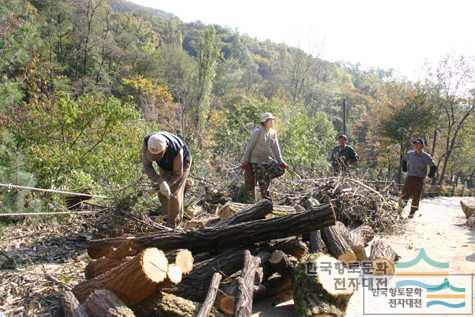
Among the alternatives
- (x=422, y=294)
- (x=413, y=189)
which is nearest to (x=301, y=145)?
(x=413, y=189)

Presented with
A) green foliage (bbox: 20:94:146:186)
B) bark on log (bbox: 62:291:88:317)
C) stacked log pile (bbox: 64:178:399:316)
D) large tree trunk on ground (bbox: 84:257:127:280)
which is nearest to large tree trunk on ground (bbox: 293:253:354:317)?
stacked log pile (bbox: 64:178:399:316)

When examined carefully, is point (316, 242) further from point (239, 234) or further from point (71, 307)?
point (71, 307)

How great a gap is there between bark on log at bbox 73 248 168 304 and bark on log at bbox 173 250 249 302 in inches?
18.4

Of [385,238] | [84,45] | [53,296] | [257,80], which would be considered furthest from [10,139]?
[257,80]

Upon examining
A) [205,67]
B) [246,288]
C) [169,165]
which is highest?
[205,67]

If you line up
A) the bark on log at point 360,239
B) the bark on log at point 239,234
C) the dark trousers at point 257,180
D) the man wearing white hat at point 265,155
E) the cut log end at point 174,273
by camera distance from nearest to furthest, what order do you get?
1. the cut log end at point 174,273
2. the bark on log at point 239,234
3. the bark on log at point 360,239
4. the man wearing white hat at point 265,155
5. the dark trousers at point 257,180

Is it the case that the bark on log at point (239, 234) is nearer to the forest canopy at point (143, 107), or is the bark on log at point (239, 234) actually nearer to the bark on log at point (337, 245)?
the bark on log at point (337, 245)

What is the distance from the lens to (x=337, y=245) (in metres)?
4.30

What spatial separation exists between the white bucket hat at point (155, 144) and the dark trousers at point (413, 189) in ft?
17.3

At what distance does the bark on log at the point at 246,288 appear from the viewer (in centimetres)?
280

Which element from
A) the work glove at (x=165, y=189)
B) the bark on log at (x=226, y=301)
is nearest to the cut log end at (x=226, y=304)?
the bark on log at (x=226, y=301)

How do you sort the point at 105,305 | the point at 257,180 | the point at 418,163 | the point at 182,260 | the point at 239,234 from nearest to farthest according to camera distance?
the point at 105,305 < the point at 182,260 < the point at 239,234 < the point at 257,180 < the point at 418,163

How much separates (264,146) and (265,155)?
5.6 inches

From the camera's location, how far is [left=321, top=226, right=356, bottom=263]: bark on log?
4.18m
